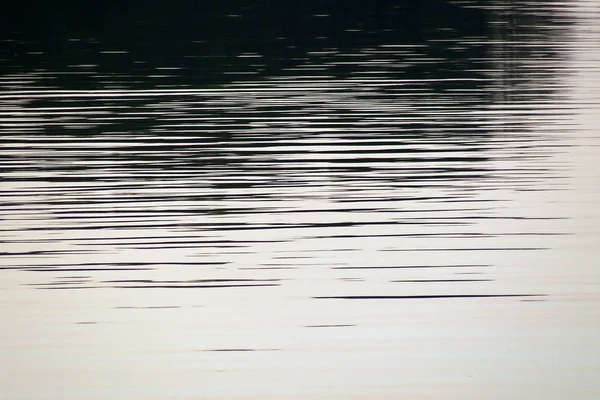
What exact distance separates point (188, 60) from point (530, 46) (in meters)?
1.34

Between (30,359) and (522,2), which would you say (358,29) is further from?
(30,359)

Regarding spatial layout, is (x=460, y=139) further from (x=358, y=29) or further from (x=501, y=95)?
(x=358, y=29)

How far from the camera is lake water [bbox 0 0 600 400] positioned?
1594mm

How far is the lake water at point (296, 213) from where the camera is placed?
1.59 metres

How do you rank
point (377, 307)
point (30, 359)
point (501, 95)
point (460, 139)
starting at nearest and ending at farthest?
1. point (30, 359)
2. point (377, 307)
3. point (460, 139)
4. point (501, 95)

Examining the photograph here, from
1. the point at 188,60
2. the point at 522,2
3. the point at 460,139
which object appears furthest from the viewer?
the point at 522,2

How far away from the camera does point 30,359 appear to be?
1.58m

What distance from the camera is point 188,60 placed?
10.8ft

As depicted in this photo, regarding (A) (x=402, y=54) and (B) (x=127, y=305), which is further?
(A) (x=402, y=54)

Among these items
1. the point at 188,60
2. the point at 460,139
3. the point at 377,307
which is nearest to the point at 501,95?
the point at 460,139

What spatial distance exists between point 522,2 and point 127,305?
3272mm

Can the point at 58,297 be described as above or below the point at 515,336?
above

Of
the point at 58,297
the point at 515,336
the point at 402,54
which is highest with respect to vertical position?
the point at 402,54

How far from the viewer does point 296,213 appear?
80.4 inches
